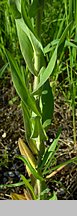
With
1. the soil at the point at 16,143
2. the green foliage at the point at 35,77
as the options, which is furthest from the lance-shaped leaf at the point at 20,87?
the soil at the point at 16,143

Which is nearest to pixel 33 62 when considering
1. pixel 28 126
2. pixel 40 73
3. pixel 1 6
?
pixel 40 73

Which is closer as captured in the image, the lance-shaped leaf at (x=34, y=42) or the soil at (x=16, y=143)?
the lance-shaped leaf at (x=34, y=42)

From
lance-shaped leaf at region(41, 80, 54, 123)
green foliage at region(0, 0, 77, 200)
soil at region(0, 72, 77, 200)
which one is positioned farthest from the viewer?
soil at region(0, 72, 77, 200)

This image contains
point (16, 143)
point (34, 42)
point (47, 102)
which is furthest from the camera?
point (16, 143)

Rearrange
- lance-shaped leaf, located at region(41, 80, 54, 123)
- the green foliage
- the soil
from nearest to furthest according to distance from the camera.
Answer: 1. the green foliage
2. lance-shaped leaf, located at region(41, 80, 54, 123)
3. the soil

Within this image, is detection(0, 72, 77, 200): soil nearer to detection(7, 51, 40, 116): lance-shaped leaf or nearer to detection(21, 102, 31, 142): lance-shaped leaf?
detection(21, 102, 31, 142): lance-shaped leaf

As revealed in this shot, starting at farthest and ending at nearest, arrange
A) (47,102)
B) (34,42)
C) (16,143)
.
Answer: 1. (16,143)
2. (47,102)
3. (34,42)

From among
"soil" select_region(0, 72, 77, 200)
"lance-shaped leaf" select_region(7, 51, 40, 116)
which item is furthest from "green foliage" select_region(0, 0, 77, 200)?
"soil" select_region(0, 72, 77, 200)

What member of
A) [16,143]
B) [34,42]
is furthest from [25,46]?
[16,143]

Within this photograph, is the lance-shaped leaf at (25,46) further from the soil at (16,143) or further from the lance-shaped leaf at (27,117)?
the soil at (16,143)

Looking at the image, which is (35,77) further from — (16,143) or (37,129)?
(16,143)
